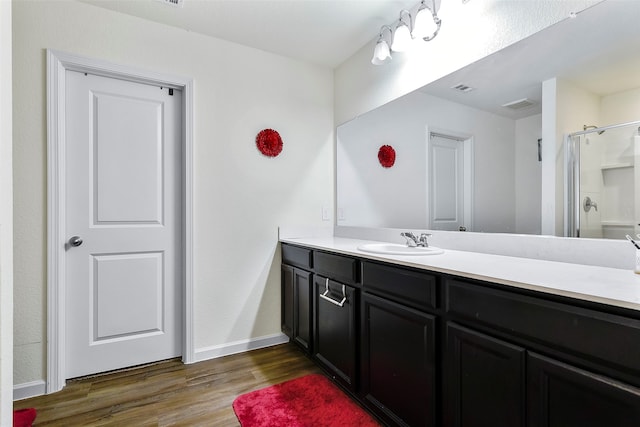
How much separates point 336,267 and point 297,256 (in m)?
0.55

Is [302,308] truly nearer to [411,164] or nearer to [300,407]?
[300,407]

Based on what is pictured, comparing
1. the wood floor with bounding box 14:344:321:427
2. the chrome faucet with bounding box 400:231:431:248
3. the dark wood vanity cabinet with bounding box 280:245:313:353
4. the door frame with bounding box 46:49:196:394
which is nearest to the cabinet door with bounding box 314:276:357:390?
the dark wood vanity cabinet with bounding box 280:245:313:353

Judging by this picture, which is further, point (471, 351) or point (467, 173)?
point (467, 173)

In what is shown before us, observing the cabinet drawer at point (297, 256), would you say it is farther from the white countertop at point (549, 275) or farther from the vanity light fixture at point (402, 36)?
the vanity light fixture at point (402, 36)

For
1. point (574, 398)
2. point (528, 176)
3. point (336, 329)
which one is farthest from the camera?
point (336, 329)

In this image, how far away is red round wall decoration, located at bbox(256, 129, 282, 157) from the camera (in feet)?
8.30

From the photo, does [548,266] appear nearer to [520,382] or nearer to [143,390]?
[520,382]

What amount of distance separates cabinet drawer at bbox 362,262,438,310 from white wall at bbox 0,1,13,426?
139 centimetres

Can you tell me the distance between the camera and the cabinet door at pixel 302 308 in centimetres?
216

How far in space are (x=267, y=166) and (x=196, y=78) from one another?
821 millimetres

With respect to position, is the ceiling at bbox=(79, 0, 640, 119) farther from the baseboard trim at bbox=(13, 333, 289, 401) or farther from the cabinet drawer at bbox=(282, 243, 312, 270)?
the baseboard trim at bbox=(13, 333, 289, 401)

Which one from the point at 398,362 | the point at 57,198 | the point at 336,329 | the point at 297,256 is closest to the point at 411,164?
the point at 297,256

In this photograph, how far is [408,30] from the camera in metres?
1.92

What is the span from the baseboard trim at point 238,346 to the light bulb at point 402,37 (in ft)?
7.63
